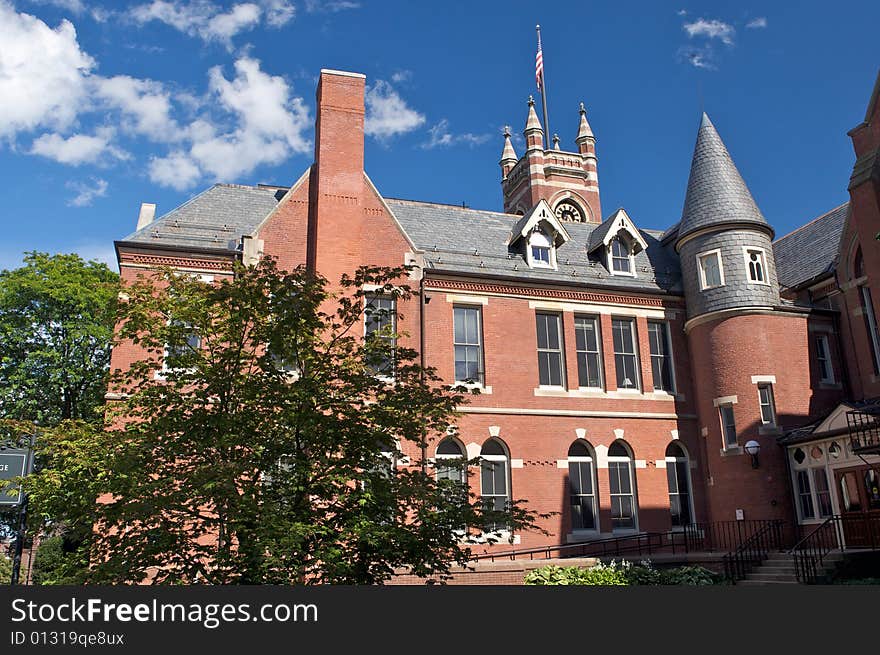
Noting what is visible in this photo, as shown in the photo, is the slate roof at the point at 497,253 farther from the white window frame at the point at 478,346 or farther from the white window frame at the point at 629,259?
the white window frame at the point at 478,346

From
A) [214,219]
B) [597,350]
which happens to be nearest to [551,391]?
[597,350]

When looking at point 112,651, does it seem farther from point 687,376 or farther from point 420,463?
point 687,376

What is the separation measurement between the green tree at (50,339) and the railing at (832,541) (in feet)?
81.5

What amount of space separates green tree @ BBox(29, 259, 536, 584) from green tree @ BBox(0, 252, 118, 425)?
20197 mm

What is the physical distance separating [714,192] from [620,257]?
4172 millimetres

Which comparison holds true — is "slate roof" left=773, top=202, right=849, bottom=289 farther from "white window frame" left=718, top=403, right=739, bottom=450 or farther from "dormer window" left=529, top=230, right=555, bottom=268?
"dormer window" left=529, top=230, right=555, bottom=268

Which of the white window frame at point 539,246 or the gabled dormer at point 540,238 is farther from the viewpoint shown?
the gabled dormer at point 540,238

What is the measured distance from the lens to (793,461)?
2397cm

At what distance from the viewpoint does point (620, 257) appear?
28.7m

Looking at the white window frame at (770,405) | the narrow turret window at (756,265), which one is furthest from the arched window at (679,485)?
the narrow turret window at (756,265)

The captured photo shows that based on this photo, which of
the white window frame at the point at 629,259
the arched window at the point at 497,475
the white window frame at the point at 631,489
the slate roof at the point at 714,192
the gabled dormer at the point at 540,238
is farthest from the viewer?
the white window frame at the point at 629,259

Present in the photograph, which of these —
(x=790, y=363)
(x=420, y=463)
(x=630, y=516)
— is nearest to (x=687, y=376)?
(x=790, y=363)

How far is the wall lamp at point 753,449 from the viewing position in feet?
78.0

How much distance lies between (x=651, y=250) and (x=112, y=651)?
90.8ft
